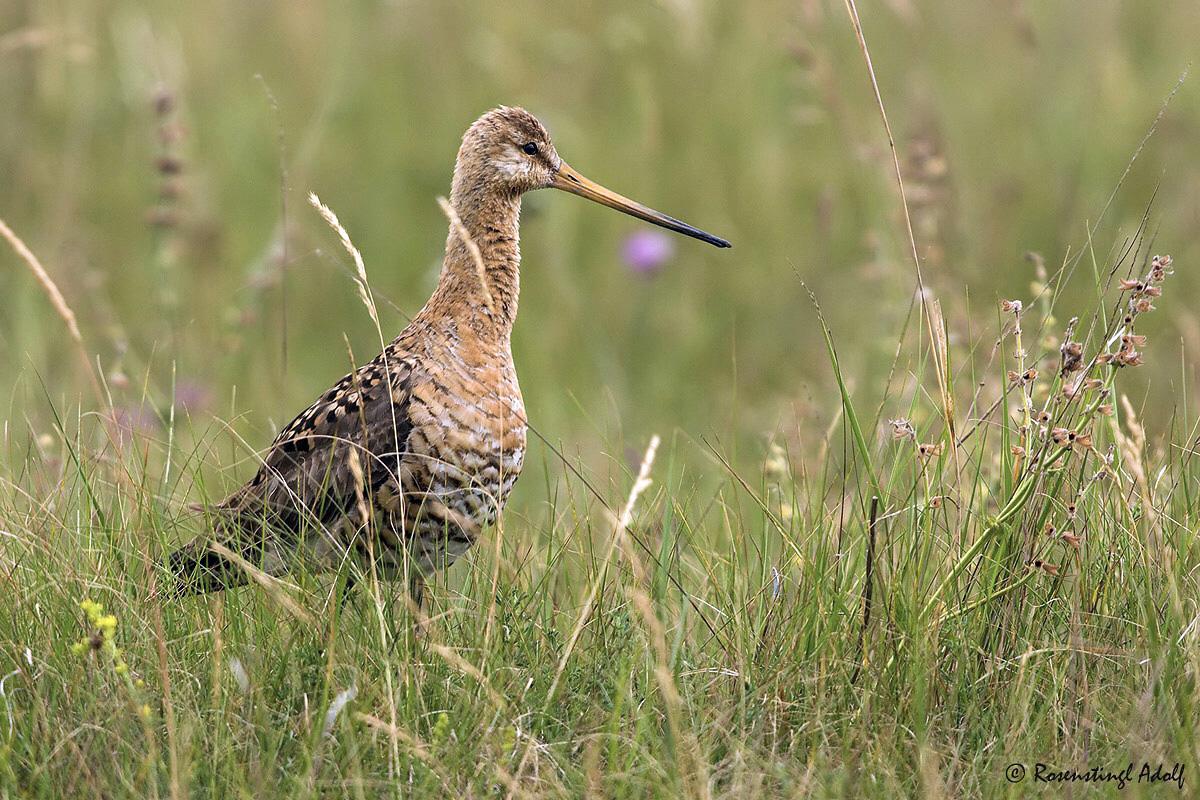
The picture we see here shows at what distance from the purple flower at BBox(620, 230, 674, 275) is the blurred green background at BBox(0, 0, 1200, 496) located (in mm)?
110

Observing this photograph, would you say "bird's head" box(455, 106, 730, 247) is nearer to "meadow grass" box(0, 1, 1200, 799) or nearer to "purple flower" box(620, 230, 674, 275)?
"meadow grass" box(0, 1, 1200, 799)

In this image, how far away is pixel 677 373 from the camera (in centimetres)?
691

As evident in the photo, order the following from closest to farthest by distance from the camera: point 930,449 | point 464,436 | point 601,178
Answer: point 930,449, point 464,436, point 601,178

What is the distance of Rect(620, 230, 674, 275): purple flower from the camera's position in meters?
6.79

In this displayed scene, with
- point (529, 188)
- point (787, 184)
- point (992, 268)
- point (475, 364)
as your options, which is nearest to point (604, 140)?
point (787, 184)

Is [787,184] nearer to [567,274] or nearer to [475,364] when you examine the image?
[567,274]

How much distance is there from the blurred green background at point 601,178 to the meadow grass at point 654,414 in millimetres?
30

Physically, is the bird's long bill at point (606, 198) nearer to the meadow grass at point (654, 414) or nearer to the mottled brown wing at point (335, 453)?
the meadow grass at point (654, 414)

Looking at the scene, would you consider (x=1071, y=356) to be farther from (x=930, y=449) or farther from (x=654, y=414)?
(x=654, y=414)

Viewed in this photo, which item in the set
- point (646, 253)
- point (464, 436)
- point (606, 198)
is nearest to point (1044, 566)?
point (464, 436)

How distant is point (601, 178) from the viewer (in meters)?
7.57

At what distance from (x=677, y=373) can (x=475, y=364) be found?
3.09 metres

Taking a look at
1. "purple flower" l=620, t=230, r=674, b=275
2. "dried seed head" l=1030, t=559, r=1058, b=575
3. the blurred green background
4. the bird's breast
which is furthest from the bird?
"purple flower" l=620, t=230, r=674, b=275

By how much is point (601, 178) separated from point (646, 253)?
921 millimetres
